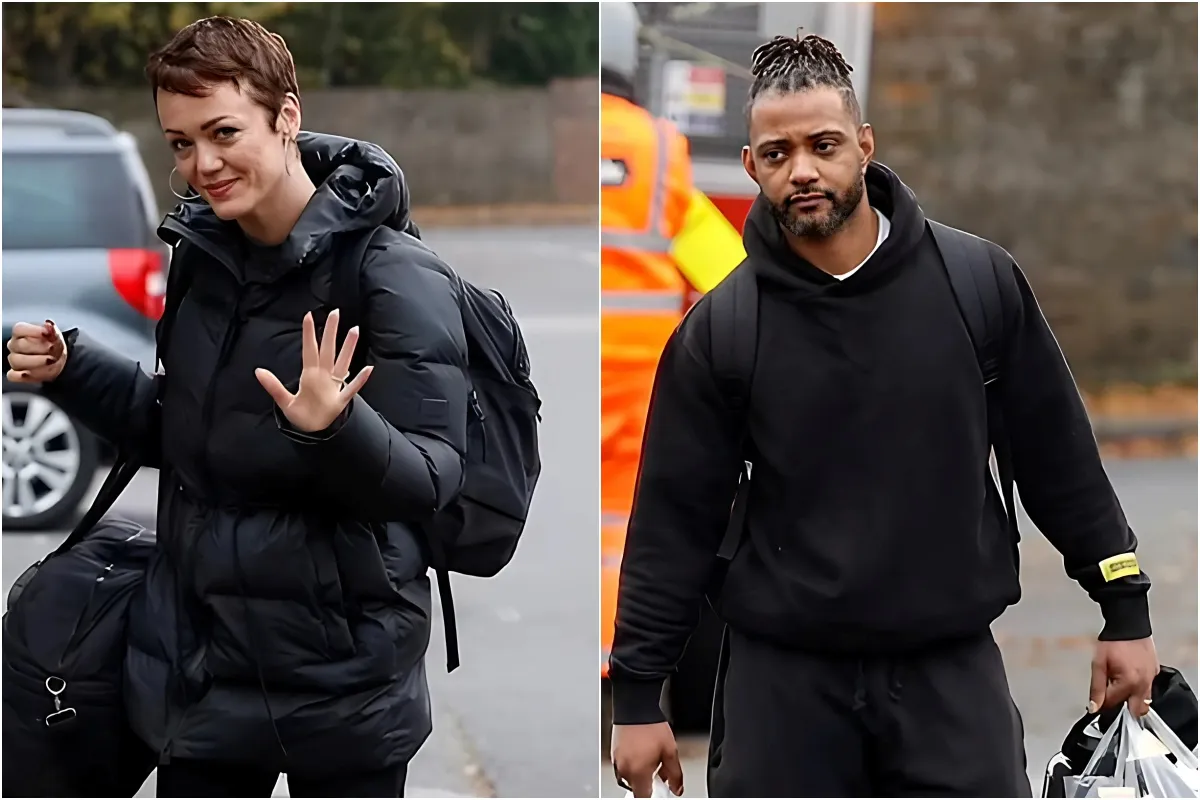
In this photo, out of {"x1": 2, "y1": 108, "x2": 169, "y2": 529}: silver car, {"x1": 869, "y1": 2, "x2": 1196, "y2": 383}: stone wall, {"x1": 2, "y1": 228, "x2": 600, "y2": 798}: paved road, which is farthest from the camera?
{"x1": 2, "y1": 108, "x2": 169, "y2": 529}: silver car

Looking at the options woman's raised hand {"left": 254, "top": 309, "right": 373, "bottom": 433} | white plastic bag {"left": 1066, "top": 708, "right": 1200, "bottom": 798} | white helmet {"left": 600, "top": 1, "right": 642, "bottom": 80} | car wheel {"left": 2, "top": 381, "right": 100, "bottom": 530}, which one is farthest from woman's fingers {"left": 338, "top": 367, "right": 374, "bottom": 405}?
car wheel {"left": 2, "top": 381, "right": 100, "bottom": 530}

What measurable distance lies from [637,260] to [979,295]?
1.80 m

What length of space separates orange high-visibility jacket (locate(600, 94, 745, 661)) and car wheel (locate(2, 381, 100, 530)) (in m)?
3.66

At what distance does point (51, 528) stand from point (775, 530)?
5.40 metres

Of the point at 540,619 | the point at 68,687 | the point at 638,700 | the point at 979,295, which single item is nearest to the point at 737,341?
the point at 979,295

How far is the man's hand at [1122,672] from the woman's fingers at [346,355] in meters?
1.36

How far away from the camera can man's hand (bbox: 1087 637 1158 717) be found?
2.69m

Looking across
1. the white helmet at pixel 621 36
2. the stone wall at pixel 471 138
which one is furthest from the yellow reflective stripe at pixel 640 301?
the stone wall at pixel 471 138

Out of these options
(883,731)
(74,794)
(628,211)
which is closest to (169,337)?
(74,794)

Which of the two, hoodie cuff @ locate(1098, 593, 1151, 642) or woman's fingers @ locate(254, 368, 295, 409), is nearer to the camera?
woman's fingers @ locate(254, 368, 295, 409)

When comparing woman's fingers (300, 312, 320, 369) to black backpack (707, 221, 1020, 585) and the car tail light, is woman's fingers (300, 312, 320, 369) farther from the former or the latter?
the car tail light

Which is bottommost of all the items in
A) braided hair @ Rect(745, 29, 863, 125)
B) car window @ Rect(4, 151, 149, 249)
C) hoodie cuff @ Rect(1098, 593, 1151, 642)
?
hoodie cuff @ Rect(1098, 593, 1151, 642)

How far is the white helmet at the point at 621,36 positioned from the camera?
4.20 metres

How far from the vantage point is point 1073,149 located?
7703mm
